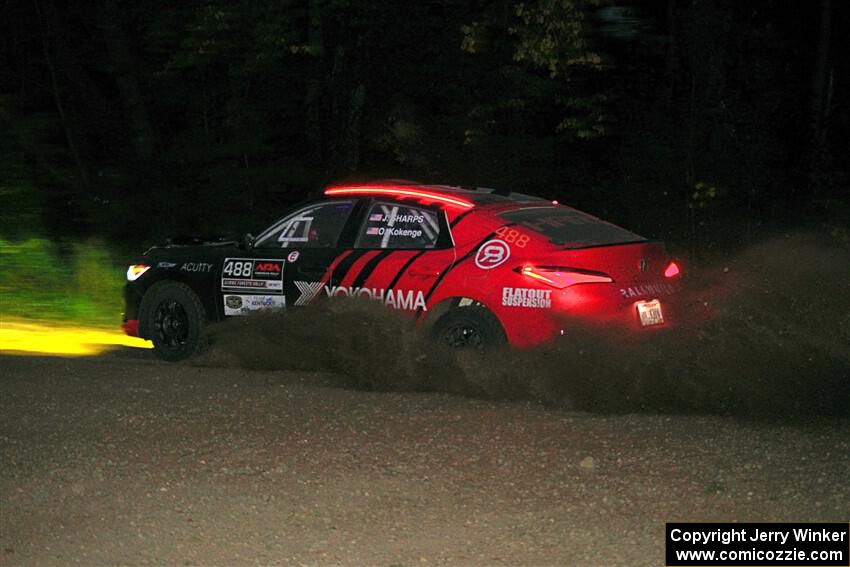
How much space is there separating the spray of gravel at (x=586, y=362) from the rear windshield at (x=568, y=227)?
0.75 metres

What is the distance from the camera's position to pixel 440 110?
25.5 metres

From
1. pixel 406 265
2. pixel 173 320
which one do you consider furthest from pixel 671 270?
pixel 173 320

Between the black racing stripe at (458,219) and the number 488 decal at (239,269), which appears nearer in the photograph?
the black racing stripe at (458,219)

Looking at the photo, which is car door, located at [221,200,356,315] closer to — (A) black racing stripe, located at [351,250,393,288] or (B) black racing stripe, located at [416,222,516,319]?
(A) black racing stripe, located at [351,250,393,288]

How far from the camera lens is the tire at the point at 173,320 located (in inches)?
431

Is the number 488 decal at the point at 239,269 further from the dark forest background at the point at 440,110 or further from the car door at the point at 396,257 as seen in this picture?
the dark forest background at the point at 440,110

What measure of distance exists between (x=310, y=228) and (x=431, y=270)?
4.60 feet

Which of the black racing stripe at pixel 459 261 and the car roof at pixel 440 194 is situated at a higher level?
the car roof at pixel 440 194

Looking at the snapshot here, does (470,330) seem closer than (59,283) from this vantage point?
Yes

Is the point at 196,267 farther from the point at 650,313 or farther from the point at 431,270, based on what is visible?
the point at 650,313

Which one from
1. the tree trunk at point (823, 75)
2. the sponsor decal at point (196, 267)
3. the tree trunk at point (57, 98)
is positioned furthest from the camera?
the tree trunk at point (57, 98)

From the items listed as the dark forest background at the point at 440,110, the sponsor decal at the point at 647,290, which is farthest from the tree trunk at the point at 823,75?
the sponsor decal at the point at 647,290

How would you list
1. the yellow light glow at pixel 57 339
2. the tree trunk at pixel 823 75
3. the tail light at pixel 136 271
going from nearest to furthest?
the tail light at pixel 136 271
the yellow light glow at pixel 57 339
the tree trunk at pixel 823 75

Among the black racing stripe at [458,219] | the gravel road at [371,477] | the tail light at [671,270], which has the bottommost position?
the gravel road at [371,477]
